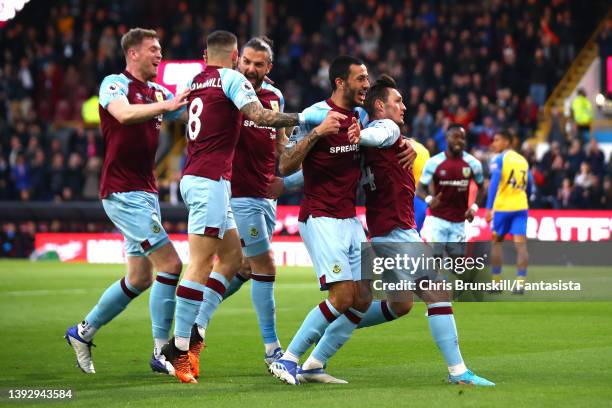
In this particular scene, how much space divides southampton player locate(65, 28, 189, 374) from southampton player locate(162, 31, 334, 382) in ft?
1.24

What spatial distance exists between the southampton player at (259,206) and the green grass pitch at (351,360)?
486mm

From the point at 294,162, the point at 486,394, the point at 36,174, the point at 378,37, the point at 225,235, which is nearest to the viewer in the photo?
the point at 486,394

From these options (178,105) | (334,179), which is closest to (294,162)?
(334,179)

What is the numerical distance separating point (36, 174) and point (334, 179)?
67.7 feet

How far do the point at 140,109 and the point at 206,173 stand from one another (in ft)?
2.21

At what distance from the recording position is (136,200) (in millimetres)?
9570

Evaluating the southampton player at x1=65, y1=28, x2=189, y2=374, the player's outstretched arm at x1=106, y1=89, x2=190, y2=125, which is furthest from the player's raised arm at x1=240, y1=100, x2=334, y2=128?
the southampton player at x1=65, y1=28, x2=189, y2=374

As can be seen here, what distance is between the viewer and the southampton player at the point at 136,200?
9.48 meters

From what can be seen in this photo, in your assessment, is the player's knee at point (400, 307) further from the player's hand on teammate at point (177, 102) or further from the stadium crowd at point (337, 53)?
the stadium crowd at point (337, 53)

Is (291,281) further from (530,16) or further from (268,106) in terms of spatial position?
(530,16)

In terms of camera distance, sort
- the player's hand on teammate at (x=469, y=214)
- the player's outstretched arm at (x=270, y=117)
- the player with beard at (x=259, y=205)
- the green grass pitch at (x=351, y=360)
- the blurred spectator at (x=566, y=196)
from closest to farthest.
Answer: the green grass pitch at (x=351, y=360) → the player's outstretched arm at (x=270, y=117) → the player with beard at (x=259, y=205) → the player's hand on teammate at (x=469, y=214) → the blurred spectator at (x=566, y=196)

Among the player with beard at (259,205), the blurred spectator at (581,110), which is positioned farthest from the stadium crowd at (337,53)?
the player with beard at (259,205)

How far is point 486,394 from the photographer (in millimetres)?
8039

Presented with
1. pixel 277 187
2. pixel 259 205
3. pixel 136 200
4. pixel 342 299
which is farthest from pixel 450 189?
pixel 342 299
